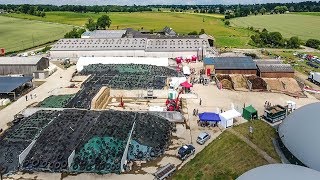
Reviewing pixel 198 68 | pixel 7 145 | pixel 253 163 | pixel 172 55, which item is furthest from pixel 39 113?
pixel 172 55

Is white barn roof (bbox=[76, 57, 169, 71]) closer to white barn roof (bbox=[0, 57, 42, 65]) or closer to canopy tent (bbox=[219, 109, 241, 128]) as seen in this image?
white barn roof (bbox=[0, 57, 42, 65])

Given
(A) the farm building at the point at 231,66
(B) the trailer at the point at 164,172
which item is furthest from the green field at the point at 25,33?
(B) the trailer at the point at 164,172

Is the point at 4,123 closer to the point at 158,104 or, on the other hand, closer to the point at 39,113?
the point at 39,113

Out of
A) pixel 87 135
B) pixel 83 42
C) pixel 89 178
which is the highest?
pixel 83 42

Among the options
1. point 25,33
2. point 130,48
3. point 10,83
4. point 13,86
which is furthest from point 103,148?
point 25,33

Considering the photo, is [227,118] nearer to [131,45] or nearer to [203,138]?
[203,138]
